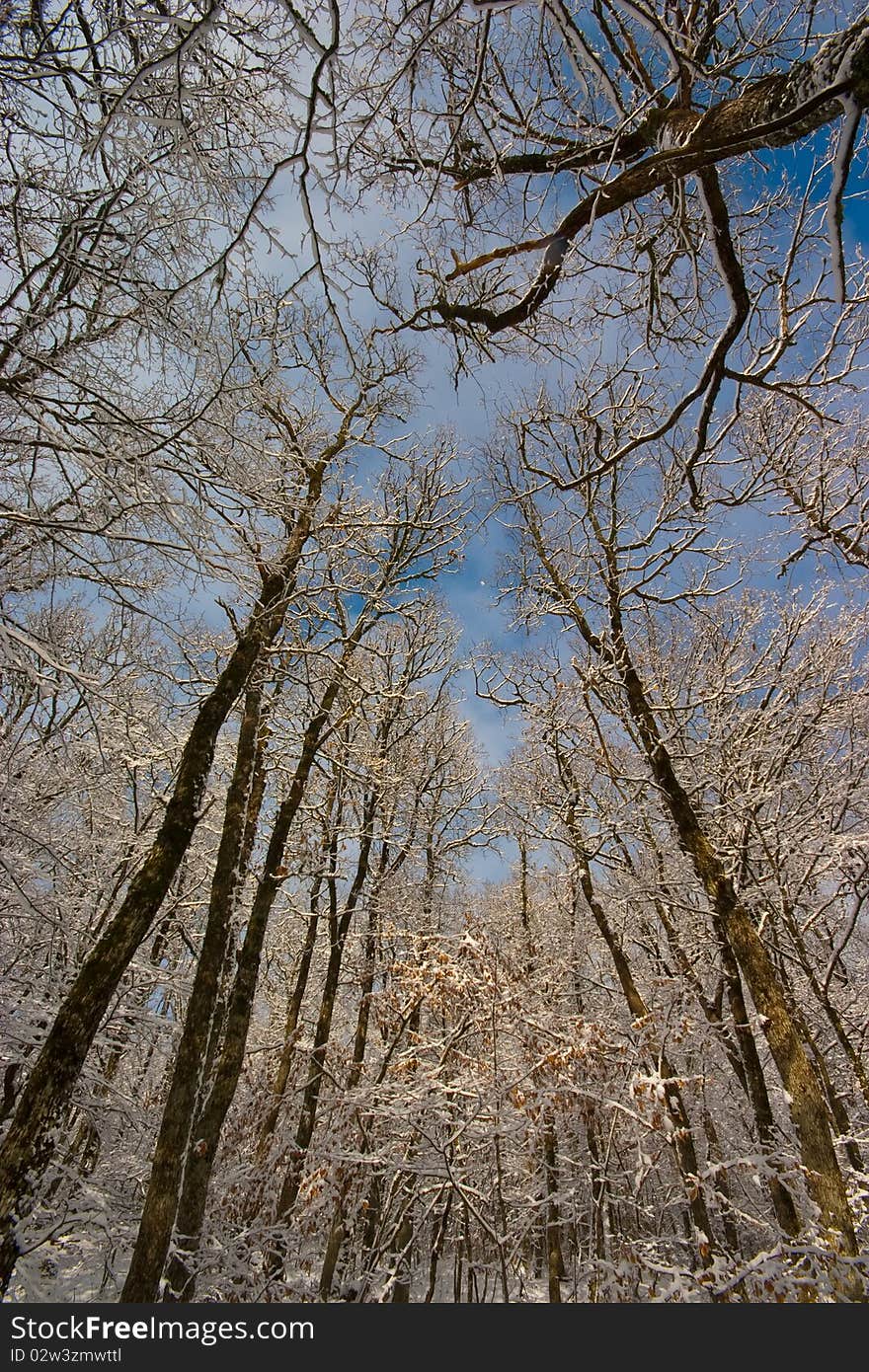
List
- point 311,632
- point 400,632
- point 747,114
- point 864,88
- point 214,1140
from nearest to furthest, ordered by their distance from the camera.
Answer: point 864,88, point 747,114, point 214,1140, point 311,632, point 400,632

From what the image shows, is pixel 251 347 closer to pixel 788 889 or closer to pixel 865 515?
pixel 865 515

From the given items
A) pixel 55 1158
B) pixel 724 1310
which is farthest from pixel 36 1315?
pixel 55 1158

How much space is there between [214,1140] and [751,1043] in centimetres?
603

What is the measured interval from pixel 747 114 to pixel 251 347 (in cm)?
379

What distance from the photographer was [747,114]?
2.68 metres

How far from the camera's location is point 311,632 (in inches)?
363

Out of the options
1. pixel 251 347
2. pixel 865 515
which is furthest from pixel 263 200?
pixel 865 515

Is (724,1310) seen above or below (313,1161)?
below

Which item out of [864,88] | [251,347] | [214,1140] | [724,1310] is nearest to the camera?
[864,88]

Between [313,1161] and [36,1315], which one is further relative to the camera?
[313,1161]

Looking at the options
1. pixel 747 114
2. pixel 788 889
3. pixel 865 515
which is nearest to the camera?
pixel 747 114

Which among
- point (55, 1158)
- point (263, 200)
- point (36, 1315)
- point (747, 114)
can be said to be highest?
point (263, 200)

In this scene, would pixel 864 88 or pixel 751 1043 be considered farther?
pixel 751 1043

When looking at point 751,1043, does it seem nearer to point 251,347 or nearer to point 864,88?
point 864,88
